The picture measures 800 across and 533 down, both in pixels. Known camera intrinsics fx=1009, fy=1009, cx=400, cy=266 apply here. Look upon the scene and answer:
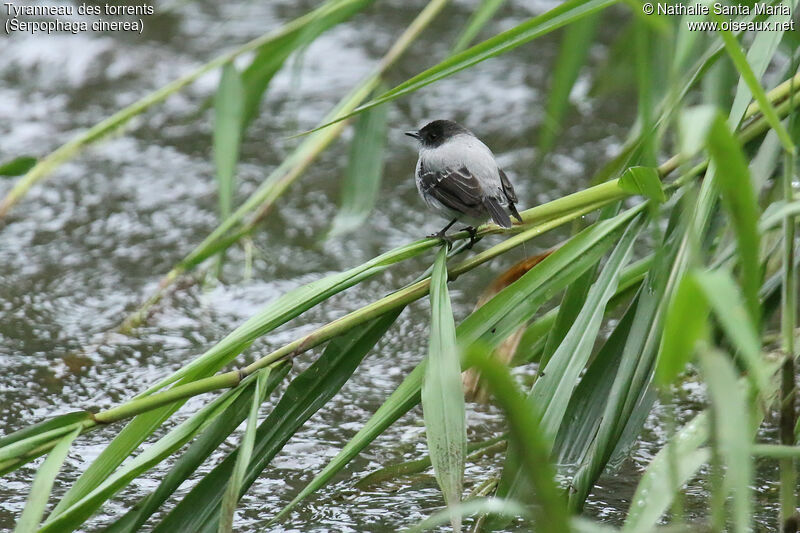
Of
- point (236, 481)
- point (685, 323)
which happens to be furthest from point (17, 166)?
point (685, 323)

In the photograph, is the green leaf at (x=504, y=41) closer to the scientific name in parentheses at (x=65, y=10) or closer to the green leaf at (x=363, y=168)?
the green leaf at (x=363, y=168)

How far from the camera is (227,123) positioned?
2.97m

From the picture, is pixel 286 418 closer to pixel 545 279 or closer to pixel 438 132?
pixel 545 279

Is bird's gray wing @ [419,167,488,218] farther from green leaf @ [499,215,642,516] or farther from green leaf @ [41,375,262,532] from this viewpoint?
green leaf @ [41,375,262,532]

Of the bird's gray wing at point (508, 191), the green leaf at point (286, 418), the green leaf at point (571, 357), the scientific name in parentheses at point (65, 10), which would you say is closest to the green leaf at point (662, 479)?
the green leaf at point (571, 357)

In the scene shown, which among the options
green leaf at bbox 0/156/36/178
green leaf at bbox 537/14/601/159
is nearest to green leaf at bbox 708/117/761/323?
green leaf at bbox 0/156/36/178

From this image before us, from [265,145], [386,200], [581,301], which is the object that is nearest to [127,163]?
[265,145]

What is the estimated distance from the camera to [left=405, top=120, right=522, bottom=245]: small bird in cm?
257

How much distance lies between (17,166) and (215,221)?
2090 mm

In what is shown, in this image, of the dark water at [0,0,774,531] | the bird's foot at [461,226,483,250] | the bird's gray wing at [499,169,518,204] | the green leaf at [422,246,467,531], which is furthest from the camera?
the dark water at [0,0,774,531]

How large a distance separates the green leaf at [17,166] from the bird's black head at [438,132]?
1.18 meters

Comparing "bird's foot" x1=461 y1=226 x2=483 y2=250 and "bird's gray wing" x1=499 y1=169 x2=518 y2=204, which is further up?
"bird's gray wing" x1=499 y1=169 x2=518 y2=204

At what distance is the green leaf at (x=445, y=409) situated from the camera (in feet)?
5.42

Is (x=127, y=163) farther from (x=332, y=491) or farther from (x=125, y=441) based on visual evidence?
(x=125, y=441)
